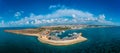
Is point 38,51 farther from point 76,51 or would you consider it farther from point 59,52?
point 76,51

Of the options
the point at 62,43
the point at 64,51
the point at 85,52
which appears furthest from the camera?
the point at 62,43

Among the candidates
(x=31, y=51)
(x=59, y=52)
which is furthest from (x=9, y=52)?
(x=59, y=52)

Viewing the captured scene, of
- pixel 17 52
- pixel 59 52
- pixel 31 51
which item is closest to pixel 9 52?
pixel 17 52

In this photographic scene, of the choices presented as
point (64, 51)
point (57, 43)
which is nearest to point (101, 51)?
point (64, 51)

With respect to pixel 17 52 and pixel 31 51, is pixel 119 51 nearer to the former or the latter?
pixel 31 51

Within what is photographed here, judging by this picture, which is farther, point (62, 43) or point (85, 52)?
point (62, 43)

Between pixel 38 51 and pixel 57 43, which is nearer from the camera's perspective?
pixel 38 51

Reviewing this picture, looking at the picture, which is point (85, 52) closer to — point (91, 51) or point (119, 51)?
point (91, 51)

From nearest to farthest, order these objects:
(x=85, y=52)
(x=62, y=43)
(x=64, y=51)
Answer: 1. (x=85, y=52)
2. (x=64, y=51)
3. (x=62, y=43)
